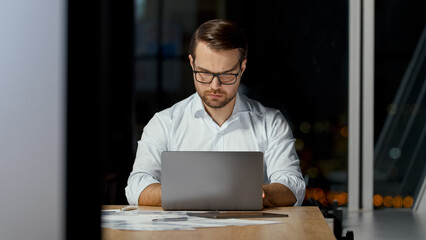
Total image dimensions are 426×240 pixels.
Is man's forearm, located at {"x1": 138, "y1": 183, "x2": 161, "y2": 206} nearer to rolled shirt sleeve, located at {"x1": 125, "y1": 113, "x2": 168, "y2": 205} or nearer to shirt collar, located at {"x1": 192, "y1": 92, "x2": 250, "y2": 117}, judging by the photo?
rolled shirt sleeve, located at {"x1": 125, "y1": 113, "x2": 168, "y2": 205}


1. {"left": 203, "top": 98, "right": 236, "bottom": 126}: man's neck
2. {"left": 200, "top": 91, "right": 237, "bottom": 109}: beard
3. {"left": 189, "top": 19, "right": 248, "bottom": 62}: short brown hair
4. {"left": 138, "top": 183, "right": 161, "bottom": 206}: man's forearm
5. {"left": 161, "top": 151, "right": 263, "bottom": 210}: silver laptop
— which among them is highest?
{"left": 189, "top": 19, "right": 248, "bottom": 62}: short brown hair

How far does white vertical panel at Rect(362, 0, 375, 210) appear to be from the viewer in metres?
6.06

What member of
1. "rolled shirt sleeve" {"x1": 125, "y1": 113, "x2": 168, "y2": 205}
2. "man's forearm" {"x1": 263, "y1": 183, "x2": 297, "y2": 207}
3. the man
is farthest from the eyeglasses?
"man's forearm" {"x1": 263, "y1": 183, "x2": 297, "y2": 207}

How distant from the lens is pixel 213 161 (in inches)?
81.2

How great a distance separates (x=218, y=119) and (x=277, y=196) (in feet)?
2.14

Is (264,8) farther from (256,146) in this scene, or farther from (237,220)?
(237,220)

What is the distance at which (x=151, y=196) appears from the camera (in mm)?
2350

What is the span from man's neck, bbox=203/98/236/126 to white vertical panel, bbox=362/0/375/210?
349cm

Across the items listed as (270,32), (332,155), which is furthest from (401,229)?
(270,32)

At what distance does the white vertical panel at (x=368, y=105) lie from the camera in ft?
19.9

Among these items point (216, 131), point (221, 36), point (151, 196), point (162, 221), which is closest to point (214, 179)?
point (162, 221)

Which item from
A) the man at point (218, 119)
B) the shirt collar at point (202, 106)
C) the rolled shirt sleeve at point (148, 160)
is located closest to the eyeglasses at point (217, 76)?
the man at point (218, 119)

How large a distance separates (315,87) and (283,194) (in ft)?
12.7

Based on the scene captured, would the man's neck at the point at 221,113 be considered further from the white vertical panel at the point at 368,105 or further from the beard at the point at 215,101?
the white vertical panel at the point at 368,105
